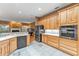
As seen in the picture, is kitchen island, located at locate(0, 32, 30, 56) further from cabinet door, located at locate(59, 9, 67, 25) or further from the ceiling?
cabinet door, located at locate(59, 9, 67, 25)

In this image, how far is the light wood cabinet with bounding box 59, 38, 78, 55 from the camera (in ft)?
11.5

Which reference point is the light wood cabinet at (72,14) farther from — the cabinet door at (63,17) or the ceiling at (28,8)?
the ceiling at (28,8)

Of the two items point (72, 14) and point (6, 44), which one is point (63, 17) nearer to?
point (72, 14)

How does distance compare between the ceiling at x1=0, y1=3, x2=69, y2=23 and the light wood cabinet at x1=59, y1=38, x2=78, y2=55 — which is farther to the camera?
the ceiling at x1=0, y1=3, x2=69, y2=23

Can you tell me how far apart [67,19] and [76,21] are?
617 mm

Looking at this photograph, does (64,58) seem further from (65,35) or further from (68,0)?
(65,35)

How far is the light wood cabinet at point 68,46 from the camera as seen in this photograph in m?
3.50

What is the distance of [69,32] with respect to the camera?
388cm

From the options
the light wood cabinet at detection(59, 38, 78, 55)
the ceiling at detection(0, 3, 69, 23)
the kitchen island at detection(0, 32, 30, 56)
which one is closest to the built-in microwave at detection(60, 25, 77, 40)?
the light wood cabinet at detection(59, 38, 78, 55)

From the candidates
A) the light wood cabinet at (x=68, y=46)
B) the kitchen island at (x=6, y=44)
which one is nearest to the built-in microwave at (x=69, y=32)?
the light wood cabinet at (x=68, y=46)

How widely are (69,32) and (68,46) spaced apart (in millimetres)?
532

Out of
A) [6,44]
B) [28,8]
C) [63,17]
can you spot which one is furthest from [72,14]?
[6,44]

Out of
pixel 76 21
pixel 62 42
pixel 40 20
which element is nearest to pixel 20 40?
pixel 62 42

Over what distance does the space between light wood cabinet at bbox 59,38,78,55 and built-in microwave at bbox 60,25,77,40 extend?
0.54ft
